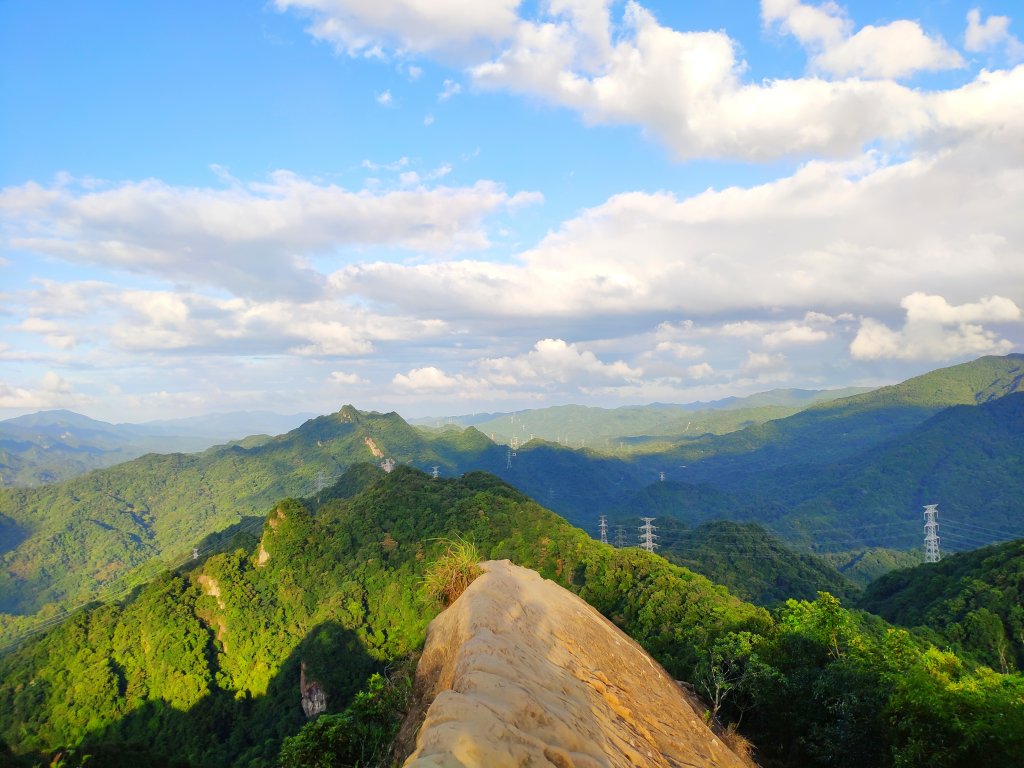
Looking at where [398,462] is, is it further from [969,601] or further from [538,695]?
[538,695]

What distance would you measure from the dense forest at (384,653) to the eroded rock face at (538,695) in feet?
9.79

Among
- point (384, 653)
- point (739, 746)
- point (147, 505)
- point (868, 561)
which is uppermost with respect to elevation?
point (739, 746)

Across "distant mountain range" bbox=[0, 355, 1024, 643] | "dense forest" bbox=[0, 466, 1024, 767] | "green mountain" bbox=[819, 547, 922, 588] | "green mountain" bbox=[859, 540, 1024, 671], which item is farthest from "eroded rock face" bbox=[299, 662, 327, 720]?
"distant mountain range" bbox=[0, 355, 1024, 643]

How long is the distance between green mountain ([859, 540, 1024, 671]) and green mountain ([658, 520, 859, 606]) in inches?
298

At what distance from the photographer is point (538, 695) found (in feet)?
25.5

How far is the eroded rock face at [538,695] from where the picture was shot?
6.20m

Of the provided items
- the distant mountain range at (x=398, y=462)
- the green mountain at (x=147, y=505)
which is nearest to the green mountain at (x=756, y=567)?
the distant mountain range at (x=398, y=462)

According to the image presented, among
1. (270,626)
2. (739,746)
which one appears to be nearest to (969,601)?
(739,746)

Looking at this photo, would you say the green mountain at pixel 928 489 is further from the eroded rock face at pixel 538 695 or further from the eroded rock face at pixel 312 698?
the eroded rock face at pixel 538 695

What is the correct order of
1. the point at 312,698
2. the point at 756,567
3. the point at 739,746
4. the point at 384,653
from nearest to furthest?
1. the point at 739,746
2. the point at 312,698
3. the point at 384,653
4. the point at 756,567

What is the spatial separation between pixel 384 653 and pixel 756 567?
161ft

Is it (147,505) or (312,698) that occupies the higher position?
(312,698)

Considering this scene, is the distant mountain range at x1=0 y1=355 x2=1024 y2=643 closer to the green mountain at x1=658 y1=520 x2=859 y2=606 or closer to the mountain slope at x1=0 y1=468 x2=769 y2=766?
the green mountain at x1=658 y1=520 x2=859 y2=606

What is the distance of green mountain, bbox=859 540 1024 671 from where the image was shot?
39.5 metres
